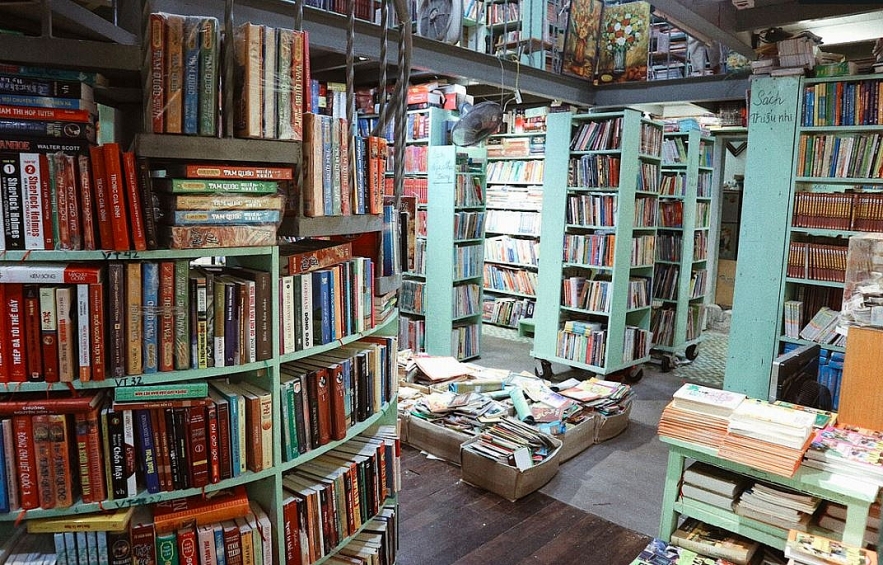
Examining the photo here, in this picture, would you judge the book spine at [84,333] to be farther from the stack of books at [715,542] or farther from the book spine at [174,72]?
the stack of books at [715,542]

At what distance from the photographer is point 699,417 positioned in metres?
2.33

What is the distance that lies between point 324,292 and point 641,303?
4.22 m

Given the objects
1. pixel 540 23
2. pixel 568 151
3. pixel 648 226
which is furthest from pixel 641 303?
pixel 540 23

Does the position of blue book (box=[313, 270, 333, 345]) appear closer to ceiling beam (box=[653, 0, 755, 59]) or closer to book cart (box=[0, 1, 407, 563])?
book cart (box=[0, 1, 407, 563])

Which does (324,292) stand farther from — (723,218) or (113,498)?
(723,218)

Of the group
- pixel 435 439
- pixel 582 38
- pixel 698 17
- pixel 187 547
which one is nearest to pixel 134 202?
pixel 187 547

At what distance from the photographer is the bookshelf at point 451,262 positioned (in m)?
5.80

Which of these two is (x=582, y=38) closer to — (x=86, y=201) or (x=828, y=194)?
(x=828, y=194)

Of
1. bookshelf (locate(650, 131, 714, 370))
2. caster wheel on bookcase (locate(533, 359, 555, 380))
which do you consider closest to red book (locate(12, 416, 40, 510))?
caster wheel on bookcase (locate(533, 359, 555, 380))

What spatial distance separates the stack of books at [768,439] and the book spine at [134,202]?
2017 millimetres

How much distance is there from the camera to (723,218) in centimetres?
916

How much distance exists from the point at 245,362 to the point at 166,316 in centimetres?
26

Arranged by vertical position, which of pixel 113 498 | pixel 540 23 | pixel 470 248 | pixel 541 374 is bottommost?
pixel 541 374

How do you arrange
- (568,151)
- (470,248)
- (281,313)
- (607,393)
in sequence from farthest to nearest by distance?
(470,248), (568,151), (607,393), (281,313)
